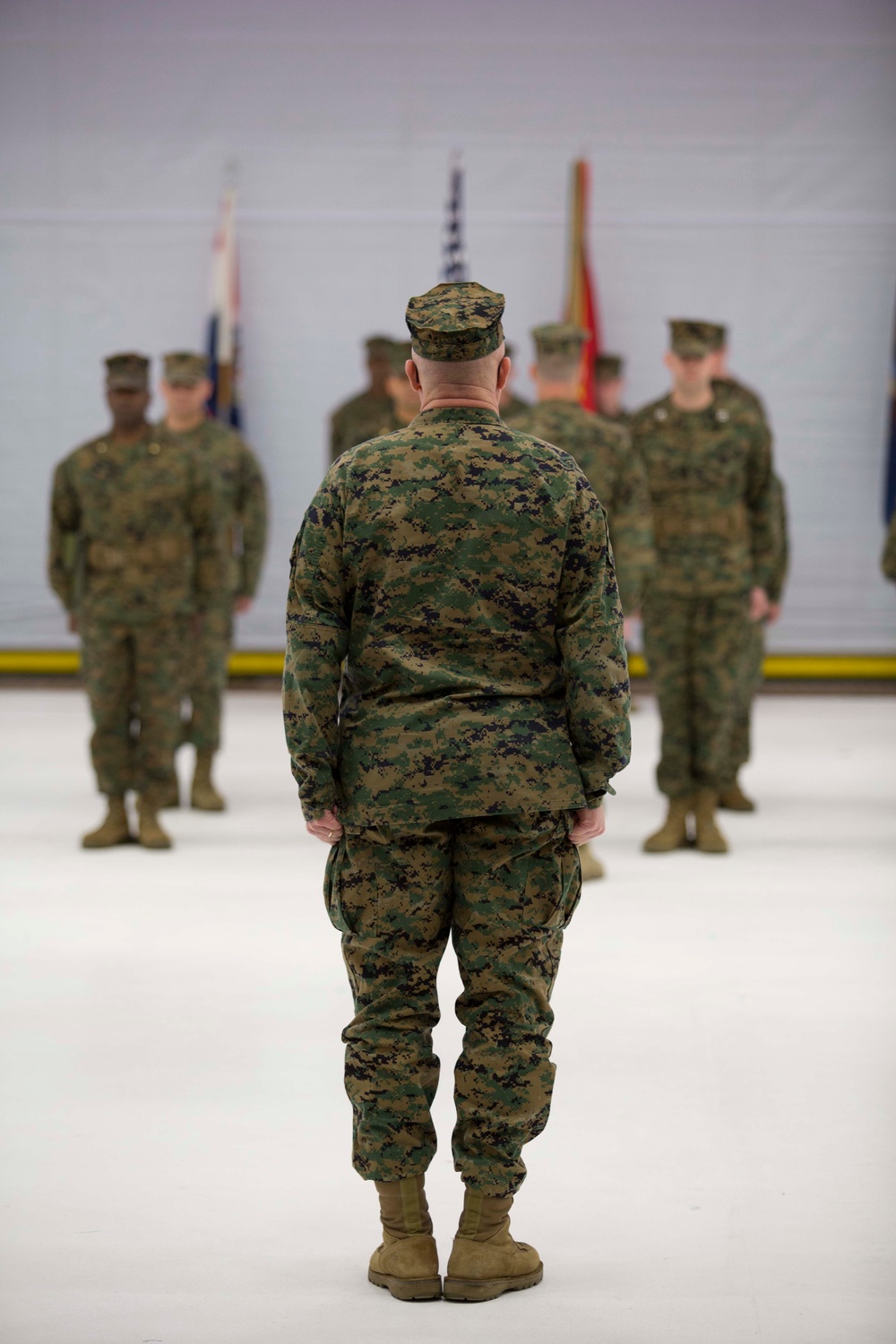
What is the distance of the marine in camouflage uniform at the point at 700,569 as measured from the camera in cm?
605

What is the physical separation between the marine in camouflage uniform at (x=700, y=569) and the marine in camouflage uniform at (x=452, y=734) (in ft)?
11.2

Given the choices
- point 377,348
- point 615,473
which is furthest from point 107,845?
point 377,348

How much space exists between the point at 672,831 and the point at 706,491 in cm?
117

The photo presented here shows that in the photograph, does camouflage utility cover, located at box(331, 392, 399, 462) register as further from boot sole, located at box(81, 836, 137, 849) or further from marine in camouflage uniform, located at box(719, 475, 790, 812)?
boot sole, located at box(81, 836, 137, 849)

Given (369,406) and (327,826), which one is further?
(369,406)

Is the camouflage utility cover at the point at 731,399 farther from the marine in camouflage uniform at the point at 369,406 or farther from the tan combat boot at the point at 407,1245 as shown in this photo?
the tan combat boot at the point at 407,1245

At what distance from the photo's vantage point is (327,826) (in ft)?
8.79

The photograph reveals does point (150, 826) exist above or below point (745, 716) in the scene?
below

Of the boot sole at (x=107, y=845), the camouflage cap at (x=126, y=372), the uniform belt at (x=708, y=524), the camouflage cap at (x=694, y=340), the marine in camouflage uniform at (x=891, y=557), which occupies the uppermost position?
the camouflage cap at (x=694, y=340)

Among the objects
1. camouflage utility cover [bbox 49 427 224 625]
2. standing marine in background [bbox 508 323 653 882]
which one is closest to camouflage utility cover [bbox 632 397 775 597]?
standing marine in background [bbox 508 323 653 882]

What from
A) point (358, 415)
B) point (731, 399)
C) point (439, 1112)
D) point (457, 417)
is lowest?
point (439, 1112)

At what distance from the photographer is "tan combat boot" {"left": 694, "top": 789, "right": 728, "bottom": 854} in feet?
20.2

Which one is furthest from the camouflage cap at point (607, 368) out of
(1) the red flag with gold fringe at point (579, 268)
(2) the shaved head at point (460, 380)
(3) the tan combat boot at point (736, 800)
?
(2) the shaved head at point (460, 380)

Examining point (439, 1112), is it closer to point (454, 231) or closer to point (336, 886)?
point (336, 886)
